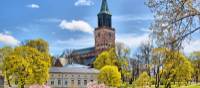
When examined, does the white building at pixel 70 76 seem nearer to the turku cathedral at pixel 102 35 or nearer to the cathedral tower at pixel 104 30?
the turku cathedral at pixel 102 35

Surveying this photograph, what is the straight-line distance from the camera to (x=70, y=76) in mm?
101625

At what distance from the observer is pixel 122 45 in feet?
308

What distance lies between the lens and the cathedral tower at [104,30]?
482 feet

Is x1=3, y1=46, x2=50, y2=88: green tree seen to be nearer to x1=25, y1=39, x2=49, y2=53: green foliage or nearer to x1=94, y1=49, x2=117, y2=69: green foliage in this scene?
x1=25, y1=39, x2=49, y2=53: green foliage

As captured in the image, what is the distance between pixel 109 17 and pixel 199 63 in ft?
223

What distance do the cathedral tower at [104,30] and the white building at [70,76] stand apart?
43301 mm

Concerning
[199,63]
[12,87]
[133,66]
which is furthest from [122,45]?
[12,87]

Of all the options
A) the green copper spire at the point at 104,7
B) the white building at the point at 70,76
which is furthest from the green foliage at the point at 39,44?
the green copper spire at the point at 104,7

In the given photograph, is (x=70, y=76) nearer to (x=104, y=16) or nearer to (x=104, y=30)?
(x=104, y=30)

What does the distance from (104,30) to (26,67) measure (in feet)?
290

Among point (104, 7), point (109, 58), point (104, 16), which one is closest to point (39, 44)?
point (109, 58)

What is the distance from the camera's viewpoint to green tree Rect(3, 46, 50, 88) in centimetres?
6110

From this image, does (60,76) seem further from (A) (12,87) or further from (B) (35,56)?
(B) (35,56)

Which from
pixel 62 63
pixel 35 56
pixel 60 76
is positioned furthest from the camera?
pixel 62 63
